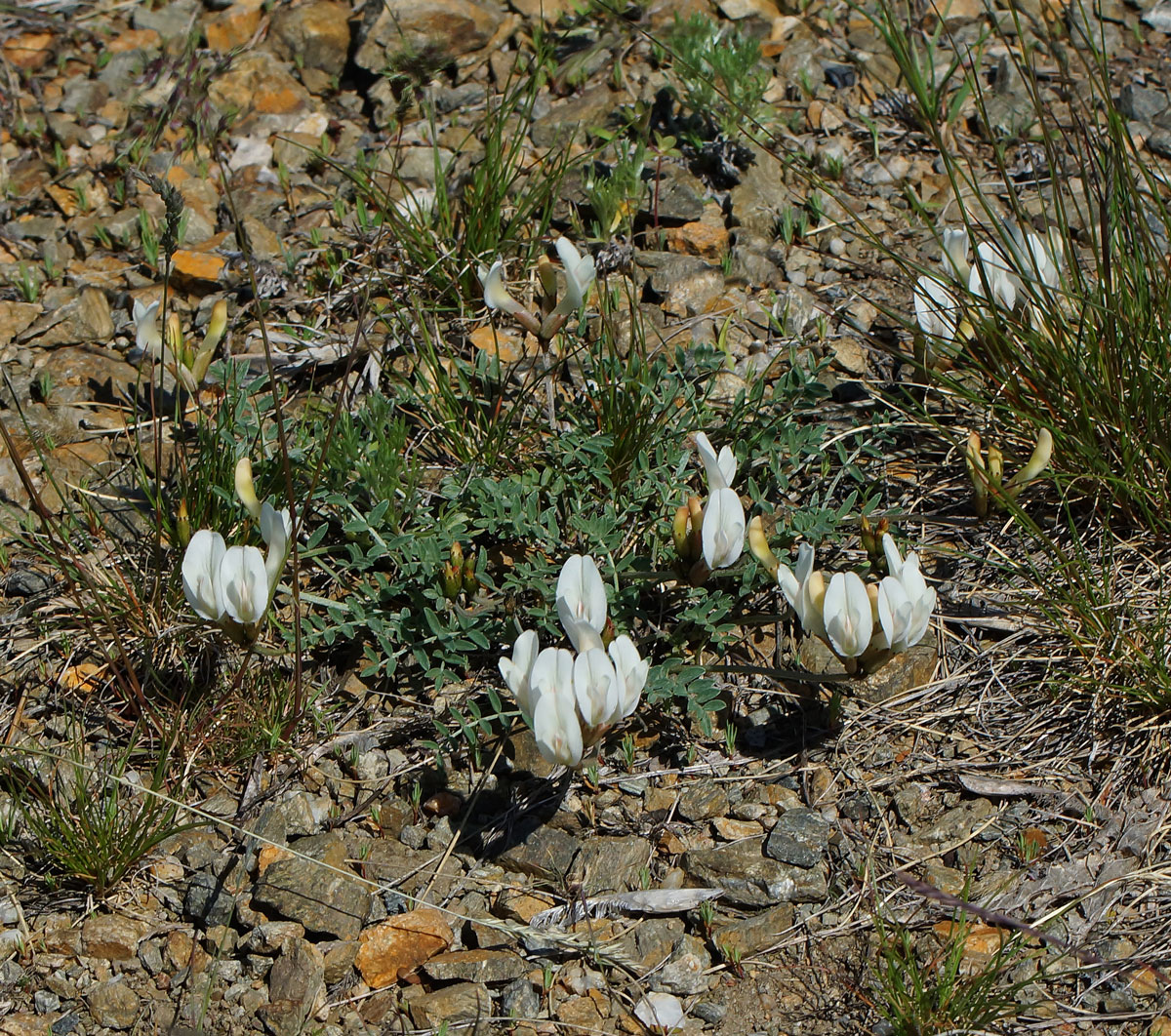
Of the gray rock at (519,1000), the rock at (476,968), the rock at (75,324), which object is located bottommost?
the gray rock at (519,1000)

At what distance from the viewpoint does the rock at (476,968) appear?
2.33 m

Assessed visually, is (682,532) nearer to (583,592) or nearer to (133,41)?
(583,592)

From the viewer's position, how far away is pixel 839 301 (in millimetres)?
3697

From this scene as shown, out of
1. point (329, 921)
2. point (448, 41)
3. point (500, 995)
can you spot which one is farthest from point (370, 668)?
point (448, 41)

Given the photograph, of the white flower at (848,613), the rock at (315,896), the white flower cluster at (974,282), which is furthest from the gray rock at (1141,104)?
the rock at (315,896)

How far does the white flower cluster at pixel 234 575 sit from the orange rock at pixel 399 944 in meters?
0.71

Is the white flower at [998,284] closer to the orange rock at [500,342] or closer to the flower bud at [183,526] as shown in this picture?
the orange rock at [500,342]

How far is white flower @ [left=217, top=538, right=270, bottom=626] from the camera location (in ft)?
8.07

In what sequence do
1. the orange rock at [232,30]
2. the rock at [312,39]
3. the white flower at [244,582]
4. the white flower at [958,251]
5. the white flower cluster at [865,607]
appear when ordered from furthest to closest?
the orange rock at [232,30]
the rock at [312,39]
the white flower at [958,251]
the white flower at [244,582]
the white flower cluster at [865,607]

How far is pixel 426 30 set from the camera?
4.51 m

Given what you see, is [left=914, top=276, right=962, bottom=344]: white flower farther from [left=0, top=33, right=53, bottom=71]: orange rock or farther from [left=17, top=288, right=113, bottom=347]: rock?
[left=0, top=33, right=53, bottom=71]: orange rock

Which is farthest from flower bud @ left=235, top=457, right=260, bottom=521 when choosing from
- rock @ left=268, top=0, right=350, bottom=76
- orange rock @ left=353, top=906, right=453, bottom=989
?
rock @ left=268, top=0, right=350, bottom=76

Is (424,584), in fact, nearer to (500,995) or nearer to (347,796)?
(347,796)

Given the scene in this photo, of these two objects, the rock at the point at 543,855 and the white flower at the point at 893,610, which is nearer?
the white flower at the point at 893,610
